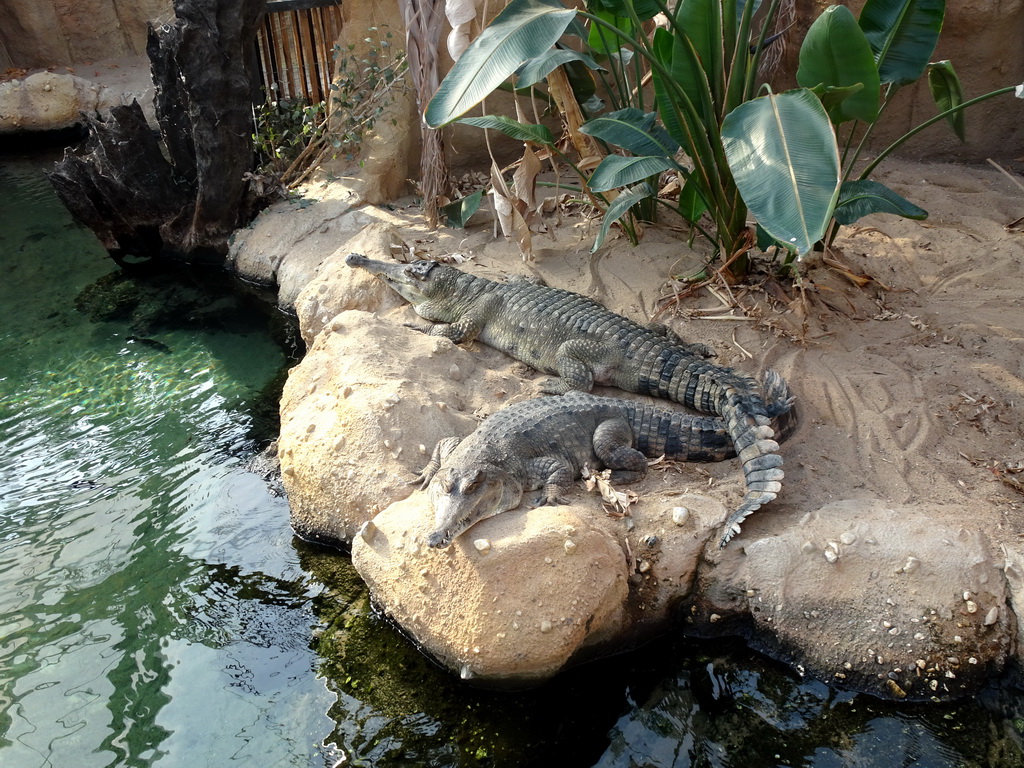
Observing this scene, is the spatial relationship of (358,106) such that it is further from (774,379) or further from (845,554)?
(845,554)

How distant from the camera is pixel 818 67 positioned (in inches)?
152

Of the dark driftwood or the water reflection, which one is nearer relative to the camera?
the water reflection

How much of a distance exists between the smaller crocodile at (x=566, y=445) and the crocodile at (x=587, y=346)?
0.39 ft

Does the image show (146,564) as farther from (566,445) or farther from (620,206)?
(620,206)

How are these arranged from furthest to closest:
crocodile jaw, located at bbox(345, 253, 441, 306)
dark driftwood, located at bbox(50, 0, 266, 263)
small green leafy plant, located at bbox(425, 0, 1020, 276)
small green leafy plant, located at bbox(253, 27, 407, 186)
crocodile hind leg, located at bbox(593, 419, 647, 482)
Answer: small green leafy plant, located at bbox(253, 27, 407, 186) < dark driftwood, located at bbox(50, 0, 266, 263) < crocodile jaw, located at bbox(345, 253, 441, 306) < crocodile hind leg, located at bbox(593, 419, 647, 482) < small green leafy plant, located at bbox(425, 0, 1020, 276)

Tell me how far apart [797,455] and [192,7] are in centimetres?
592

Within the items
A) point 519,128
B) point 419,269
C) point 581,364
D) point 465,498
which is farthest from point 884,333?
point 419,269

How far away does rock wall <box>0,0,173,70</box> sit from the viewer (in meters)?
11.7

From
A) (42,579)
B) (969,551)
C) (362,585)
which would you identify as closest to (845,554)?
(969,551)

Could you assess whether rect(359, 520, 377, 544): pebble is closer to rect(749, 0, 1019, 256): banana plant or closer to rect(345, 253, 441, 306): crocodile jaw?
rect(749, 0, 1019, 256): banana plant

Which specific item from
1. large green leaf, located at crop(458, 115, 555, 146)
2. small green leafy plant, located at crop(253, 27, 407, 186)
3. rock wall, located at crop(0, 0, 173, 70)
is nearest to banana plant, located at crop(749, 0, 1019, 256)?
large green leaf, located at crop(458, 115, 555, 146)

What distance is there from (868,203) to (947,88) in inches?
36.6

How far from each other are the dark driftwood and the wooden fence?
0.91 metres

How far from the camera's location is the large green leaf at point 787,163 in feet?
9.11
